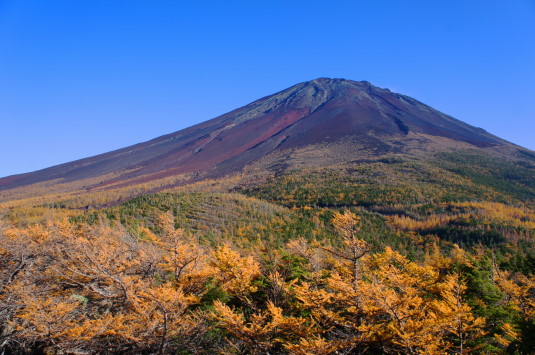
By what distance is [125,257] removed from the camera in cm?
1172

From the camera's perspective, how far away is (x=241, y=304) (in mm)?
10672

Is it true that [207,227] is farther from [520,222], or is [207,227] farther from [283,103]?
[283,103]

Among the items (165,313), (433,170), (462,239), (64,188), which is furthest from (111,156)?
(165,313)

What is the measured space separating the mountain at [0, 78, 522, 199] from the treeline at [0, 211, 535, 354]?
188 ft

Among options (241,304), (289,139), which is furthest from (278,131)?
(241,304)

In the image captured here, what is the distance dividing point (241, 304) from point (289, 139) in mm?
76063

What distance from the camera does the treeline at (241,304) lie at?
7125mm

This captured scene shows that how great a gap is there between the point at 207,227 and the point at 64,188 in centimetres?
6058

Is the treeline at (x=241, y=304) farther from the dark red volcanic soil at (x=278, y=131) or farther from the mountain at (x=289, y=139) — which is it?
the dark red volcanic soil at (x=278, y=131)

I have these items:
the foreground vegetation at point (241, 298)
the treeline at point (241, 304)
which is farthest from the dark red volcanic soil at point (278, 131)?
the treeline at point (241, 304)

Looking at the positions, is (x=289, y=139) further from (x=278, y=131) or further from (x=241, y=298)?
(x=241, y=298)

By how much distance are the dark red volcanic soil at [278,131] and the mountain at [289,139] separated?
0.29 meters

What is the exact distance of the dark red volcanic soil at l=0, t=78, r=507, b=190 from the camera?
82.1m

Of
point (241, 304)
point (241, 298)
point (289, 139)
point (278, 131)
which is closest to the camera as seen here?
point (241, 298)
